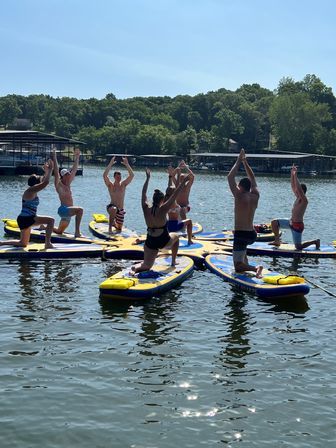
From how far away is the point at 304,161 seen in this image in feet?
362

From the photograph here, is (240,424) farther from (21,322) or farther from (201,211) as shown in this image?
(201,211)

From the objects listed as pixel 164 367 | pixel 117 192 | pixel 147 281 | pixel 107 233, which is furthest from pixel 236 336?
pixel 117 192

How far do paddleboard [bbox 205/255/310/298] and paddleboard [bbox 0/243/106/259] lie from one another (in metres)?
3.97

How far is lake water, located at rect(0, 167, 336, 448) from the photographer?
283 inches

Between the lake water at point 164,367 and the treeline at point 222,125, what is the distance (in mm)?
124638

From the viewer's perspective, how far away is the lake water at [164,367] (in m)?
7.19

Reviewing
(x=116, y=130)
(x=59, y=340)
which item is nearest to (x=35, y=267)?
(x=59, y=340)

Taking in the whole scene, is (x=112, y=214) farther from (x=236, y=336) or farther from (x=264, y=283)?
(x=236, y=336)

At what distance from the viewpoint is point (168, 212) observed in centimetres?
1689

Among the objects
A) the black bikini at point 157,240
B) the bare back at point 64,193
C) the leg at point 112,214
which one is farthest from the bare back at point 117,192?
the black bikini at point 157,240

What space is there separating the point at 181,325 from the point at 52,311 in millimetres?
2794

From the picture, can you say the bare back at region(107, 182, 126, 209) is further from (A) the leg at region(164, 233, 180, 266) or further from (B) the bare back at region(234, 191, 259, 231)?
(B) the bare back at region(234, 191, 259, 231)

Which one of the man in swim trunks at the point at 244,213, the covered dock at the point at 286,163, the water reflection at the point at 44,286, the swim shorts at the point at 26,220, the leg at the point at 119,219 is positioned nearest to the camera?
the water reflection at the point at 44,286

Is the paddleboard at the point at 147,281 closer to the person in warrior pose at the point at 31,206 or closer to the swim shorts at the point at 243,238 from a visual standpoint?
the swim shorts at the point at 243,238
